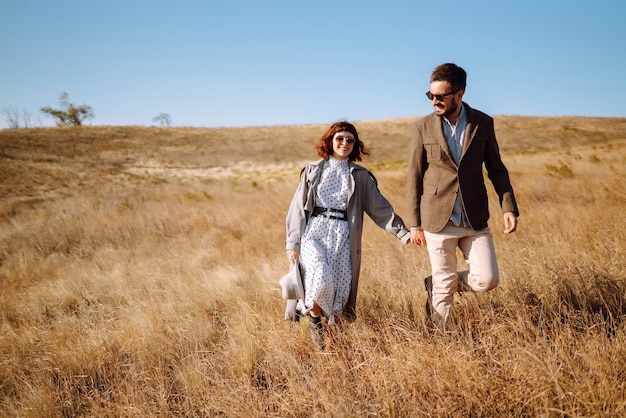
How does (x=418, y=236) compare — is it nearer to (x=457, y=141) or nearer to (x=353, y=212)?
(x=353, y=212)

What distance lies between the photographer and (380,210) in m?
2.84

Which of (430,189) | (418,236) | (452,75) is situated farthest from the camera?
(418,236)

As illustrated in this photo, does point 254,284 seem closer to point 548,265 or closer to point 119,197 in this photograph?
point 548,265

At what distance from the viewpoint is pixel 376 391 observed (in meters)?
1.97

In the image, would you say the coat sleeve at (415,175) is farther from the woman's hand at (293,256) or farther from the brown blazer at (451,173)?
the woman's hand at (293,256)

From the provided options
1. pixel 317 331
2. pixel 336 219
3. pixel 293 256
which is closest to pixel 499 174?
pixel 336 219

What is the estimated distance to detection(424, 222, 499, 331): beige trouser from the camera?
2352 millimetres

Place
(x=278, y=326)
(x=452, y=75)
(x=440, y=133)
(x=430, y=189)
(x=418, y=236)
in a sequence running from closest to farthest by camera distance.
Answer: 1. (x=452, y=75)
2. (x=440, y=133)
3. (x=430, y=189)
4. (x=418, y=236)
5. (x=278, y=326)

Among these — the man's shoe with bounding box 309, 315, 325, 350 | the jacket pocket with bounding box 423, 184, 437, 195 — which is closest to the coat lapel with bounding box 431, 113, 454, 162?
the jacket pocket with bounding box 423, 184, 437, 195

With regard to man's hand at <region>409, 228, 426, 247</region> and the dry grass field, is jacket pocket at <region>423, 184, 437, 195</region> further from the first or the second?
the dry grass field

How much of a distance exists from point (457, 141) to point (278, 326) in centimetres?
221

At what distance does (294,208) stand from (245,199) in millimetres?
8683

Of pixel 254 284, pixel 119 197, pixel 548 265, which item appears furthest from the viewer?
pixel 119 197

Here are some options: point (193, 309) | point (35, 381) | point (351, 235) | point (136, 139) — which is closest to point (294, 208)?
point (351, 235)
